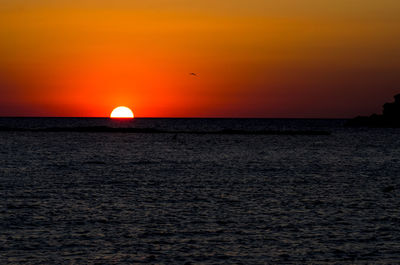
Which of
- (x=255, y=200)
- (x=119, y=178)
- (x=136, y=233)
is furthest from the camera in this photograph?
(x=119, y=178)

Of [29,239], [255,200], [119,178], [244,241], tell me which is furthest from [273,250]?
[119,178]

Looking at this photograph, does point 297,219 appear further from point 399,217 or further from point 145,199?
point 145,199

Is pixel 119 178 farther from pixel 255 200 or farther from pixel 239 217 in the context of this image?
pixel 239 217

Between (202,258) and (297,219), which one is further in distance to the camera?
(297,219)

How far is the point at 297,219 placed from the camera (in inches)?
1399

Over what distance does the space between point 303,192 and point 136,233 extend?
21.2 metres

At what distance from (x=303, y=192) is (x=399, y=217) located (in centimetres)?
1283

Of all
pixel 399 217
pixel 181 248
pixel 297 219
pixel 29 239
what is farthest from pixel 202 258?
pixel 399 217

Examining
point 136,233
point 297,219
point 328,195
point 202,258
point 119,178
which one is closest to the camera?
point 202,258

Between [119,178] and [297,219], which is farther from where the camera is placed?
[119,178]

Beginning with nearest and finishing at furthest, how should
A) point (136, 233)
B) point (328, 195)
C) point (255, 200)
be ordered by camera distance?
point (136, 233), point (255, 200), point (328, 195)

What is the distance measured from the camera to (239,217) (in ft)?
118

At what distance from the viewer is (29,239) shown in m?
29.2

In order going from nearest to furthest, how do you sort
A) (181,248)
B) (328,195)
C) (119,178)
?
1. (181,248)
2. (328,195)
3. (119,178)
